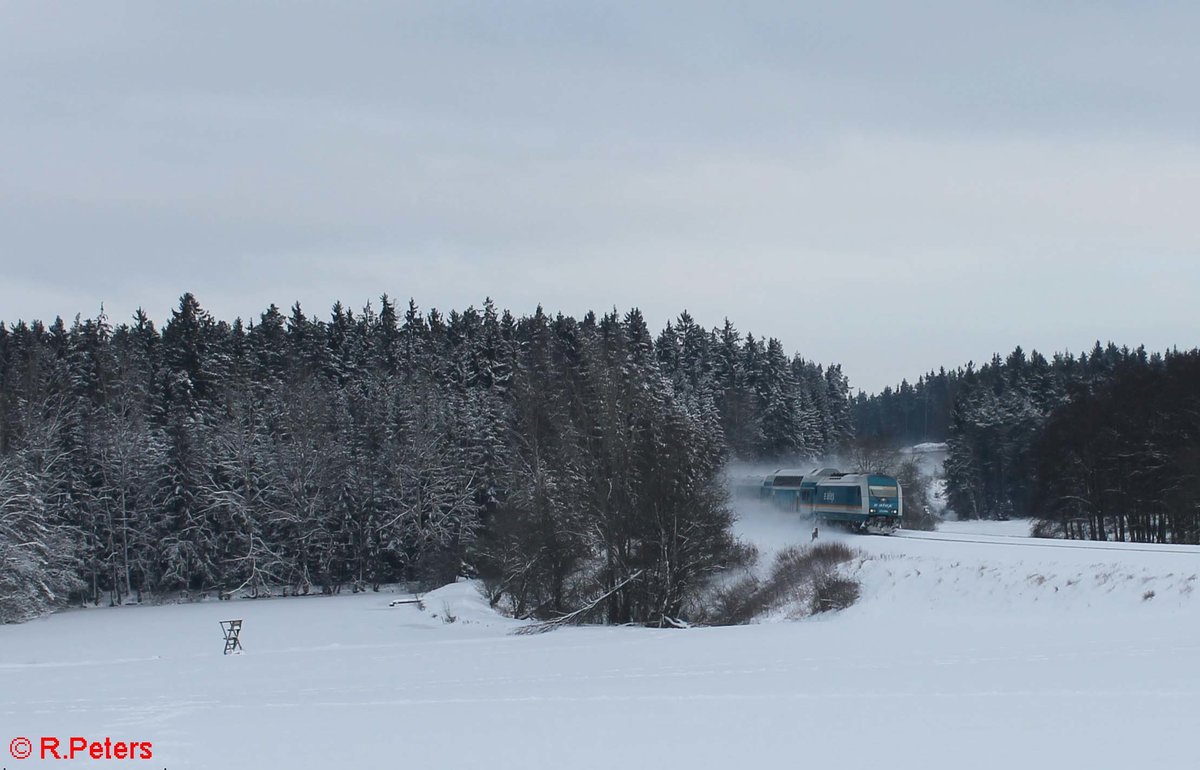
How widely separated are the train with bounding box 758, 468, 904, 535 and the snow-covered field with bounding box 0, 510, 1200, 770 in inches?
442

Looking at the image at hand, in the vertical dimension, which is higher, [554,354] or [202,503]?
[554,354]

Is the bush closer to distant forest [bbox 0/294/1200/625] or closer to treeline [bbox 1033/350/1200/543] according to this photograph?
distant forest [bbox 0/294/1200/625]

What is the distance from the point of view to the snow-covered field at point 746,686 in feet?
51.2

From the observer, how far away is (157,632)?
47500mm

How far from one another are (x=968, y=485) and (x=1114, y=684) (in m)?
92.1

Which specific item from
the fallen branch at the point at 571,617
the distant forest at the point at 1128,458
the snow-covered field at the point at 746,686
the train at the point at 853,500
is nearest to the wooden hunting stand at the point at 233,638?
the snow-covered field at the point at 746,686

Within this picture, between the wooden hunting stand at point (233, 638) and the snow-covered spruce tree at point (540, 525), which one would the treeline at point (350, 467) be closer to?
the snow-covered spruce tree at point (540, 525)

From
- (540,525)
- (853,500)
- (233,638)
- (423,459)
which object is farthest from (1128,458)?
(233,638)

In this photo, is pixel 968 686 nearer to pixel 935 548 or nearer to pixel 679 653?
pixel 679 653

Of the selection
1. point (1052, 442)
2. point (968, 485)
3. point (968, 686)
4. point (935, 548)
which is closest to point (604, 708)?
point (968, 686)

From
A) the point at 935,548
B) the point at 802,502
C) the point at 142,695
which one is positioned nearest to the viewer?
the point at 142,695

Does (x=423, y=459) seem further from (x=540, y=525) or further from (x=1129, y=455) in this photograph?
(x=1129, y=455)

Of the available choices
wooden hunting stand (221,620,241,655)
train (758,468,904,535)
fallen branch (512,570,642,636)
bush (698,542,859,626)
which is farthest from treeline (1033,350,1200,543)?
wooden hunting stand (221,620,241,655)

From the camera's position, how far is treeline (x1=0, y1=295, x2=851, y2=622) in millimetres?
45219
